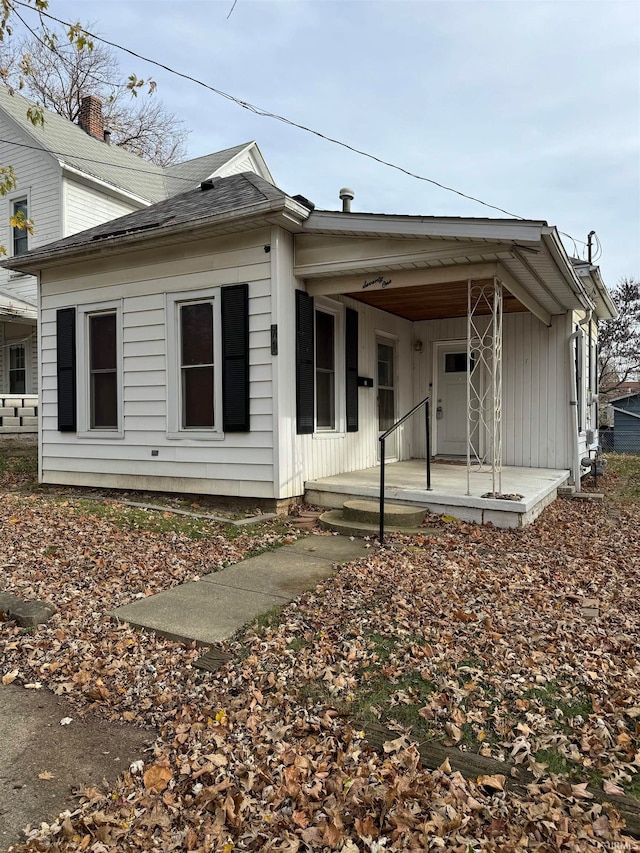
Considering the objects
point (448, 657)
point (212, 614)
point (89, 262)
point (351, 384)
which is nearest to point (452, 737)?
point (448, 657)

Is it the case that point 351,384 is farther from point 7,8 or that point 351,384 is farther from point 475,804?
point 475,804

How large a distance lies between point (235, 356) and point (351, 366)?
1.84 meters

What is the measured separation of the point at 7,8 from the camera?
430 centimetres

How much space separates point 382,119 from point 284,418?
22.2ft

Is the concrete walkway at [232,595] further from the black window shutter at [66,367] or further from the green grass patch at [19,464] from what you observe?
the green grass patch at [19,464]

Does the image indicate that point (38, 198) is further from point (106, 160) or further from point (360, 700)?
point (360, 700)

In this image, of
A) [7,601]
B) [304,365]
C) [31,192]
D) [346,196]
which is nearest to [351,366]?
[304,365]

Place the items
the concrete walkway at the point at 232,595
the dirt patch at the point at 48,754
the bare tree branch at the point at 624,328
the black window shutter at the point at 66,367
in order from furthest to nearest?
1. the bare tree branch at the point at 624,328
2. the black window shutter at the point at 66,367
3. the concrete walkway at the point at 232,595
4. the dirt patch at the point at 48,754

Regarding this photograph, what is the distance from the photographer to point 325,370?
7180 mm

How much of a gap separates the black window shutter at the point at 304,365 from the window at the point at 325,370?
420 mm

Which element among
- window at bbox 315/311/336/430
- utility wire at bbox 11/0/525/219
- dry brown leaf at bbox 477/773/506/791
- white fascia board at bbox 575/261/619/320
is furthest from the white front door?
dry brown leaf at bbox 477/773/506/791

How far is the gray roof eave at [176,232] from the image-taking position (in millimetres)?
5805

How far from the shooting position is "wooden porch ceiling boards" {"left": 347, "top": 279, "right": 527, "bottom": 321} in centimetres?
714

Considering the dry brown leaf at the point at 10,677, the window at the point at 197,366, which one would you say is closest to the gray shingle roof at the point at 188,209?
the window at the point at 197,366
